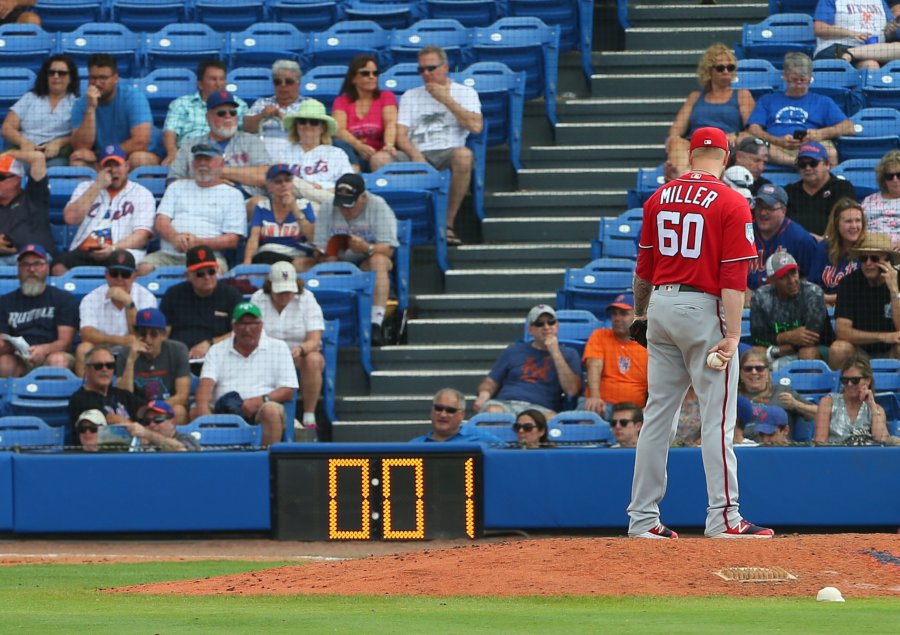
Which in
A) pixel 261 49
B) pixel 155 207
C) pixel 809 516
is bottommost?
pixel 809 516

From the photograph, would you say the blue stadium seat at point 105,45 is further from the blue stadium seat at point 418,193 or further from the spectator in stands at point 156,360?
the spectator in stands at point 156,360

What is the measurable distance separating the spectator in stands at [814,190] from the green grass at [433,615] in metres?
6.13

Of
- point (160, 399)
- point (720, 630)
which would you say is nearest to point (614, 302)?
point (160, 399)

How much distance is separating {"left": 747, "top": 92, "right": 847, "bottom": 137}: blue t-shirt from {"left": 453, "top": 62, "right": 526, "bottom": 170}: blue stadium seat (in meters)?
2.08

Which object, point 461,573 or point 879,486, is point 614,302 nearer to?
point 879,486

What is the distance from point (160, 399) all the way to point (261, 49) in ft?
17.5

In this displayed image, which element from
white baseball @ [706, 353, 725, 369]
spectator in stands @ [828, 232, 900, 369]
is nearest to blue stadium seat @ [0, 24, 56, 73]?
spectator in stands @ [828, 232, 900, 369]

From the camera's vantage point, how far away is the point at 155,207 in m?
13.5

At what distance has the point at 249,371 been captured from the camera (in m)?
11.5

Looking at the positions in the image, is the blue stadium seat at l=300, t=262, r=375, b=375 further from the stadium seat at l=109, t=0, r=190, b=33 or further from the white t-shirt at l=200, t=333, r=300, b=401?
the stadium seat at l=109, t=0, r=190, b=33

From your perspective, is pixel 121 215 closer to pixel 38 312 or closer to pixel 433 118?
pixel 38 312

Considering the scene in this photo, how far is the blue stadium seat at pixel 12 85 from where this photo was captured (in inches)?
602

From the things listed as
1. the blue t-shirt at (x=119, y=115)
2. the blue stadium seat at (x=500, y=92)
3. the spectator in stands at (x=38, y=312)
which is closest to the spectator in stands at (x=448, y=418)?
the spectator in stands at (x=38, y=312)

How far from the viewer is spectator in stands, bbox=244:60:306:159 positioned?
14.1m
